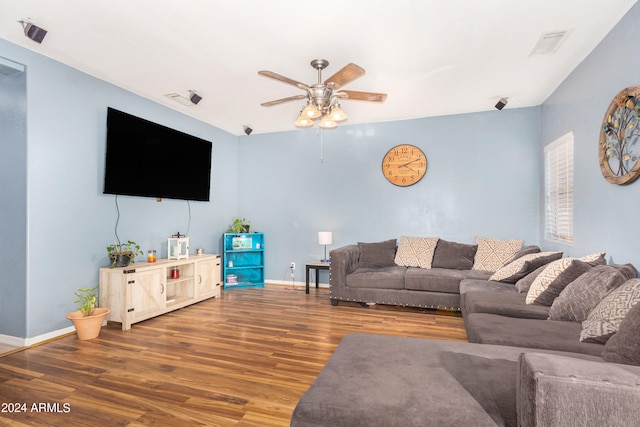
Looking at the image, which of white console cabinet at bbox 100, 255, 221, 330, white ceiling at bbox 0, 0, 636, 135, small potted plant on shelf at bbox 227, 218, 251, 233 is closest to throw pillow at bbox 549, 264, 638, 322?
white ceiling at bbox 0, 0, 636, 135

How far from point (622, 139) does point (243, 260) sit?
519 centimetres

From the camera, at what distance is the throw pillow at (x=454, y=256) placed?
177 inches

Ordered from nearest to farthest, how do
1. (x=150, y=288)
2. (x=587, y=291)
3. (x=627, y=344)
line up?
(x=627, y=344) → (x=587, y=291) → (x=150, y=288)

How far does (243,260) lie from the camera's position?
5891mm

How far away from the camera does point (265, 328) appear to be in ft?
11.5

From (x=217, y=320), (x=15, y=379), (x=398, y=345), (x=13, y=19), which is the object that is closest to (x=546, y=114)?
(x=398, y=345)

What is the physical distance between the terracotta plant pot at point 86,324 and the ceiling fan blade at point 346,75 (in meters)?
3.13

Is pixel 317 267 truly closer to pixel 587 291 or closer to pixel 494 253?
pixel 494 253

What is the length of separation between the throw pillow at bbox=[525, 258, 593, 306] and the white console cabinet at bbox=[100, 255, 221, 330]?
3.81m

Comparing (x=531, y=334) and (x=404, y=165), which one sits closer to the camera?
(x=531, y=334)

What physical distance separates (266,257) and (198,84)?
10.3 feet

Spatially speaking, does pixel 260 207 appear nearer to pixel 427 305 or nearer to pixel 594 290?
pixel 427 305

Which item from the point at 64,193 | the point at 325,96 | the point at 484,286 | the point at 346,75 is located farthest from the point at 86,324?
the point at 484,286

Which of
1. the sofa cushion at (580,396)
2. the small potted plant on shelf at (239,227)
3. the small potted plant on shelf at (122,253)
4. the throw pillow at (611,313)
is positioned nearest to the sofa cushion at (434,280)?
the throw pillow at (611,313)
